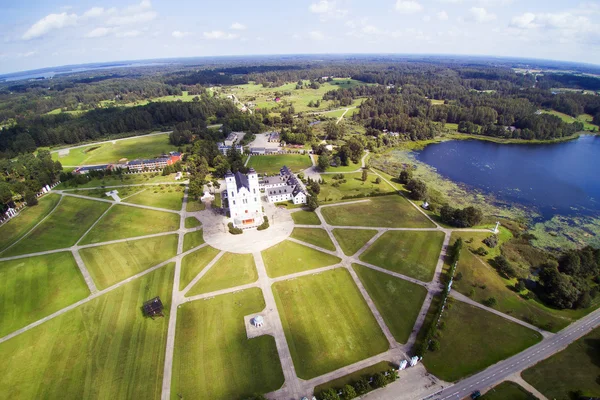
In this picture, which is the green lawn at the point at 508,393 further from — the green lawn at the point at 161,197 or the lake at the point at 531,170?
the green lawn at the point at 161,197

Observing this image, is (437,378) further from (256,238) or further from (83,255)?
(83,255)

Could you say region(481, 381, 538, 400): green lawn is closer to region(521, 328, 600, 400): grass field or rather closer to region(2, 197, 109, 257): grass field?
region(521, 328, 600, 400): grass field

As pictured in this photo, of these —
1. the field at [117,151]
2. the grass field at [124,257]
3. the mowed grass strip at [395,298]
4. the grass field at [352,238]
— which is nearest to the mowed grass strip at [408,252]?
the grass field at [352,238]

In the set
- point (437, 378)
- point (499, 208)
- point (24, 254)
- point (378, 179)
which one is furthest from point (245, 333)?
point (499, 208)

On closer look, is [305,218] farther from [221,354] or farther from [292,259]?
[221,354]

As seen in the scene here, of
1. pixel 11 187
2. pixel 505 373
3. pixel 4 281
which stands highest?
pixel 11 187

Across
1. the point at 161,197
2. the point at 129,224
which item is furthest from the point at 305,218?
the point at 161,197
